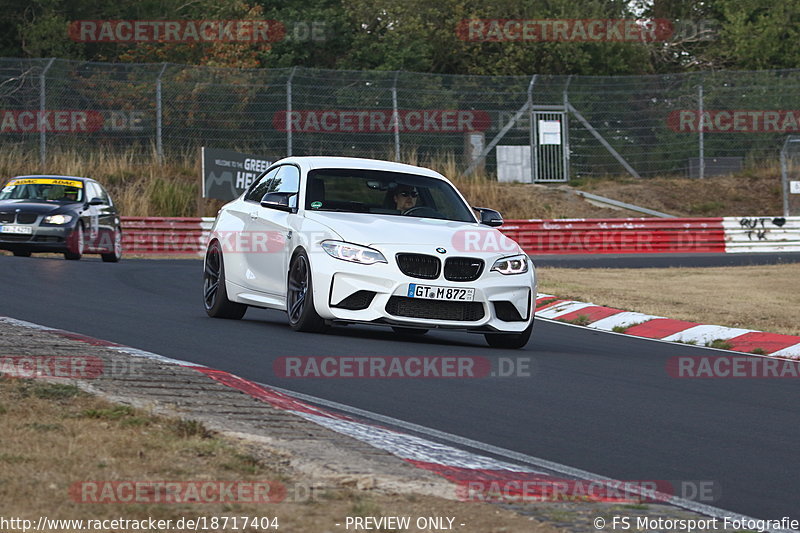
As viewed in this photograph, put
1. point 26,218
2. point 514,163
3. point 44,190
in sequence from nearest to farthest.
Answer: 1. point 26,218
2. point 44,190
3. point 514,163

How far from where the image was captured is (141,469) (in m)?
5.45

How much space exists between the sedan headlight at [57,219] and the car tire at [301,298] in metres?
11.8

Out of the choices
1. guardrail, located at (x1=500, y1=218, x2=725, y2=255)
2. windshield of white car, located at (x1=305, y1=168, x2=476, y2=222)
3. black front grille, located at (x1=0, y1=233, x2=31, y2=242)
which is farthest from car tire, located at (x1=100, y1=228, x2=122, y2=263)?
windshield of white car, located at (x1=305, y1=168, x2=476, y2=222)

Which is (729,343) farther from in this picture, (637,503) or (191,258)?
(191,258)

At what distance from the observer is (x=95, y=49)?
41281mm

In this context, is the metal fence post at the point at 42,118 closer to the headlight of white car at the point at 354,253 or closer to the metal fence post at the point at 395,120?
the metal fence post at the point at 395,120

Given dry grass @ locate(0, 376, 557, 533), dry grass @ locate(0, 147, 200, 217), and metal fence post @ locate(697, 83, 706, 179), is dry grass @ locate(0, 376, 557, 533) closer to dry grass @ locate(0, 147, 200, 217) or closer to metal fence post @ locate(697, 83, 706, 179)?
dry grass @ locate(0, 147, 200, 217)

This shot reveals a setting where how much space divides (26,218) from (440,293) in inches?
518

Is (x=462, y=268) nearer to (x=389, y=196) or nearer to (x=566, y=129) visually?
(x=389, y=196)

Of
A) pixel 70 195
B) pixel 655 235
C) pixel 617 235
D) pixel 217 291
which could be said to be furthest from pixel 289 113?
pixel 217 291

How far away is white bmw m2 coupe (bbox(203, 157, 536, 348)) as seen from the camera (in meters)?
10.8

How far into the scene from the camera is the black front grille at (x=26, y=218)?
22.3m

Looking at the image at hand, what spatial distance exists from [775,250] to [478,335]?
2137cm

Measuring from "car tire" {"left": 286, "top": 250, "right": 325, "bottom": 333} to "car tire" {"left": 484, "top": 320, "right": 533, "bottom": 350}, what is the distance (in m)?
1.47
